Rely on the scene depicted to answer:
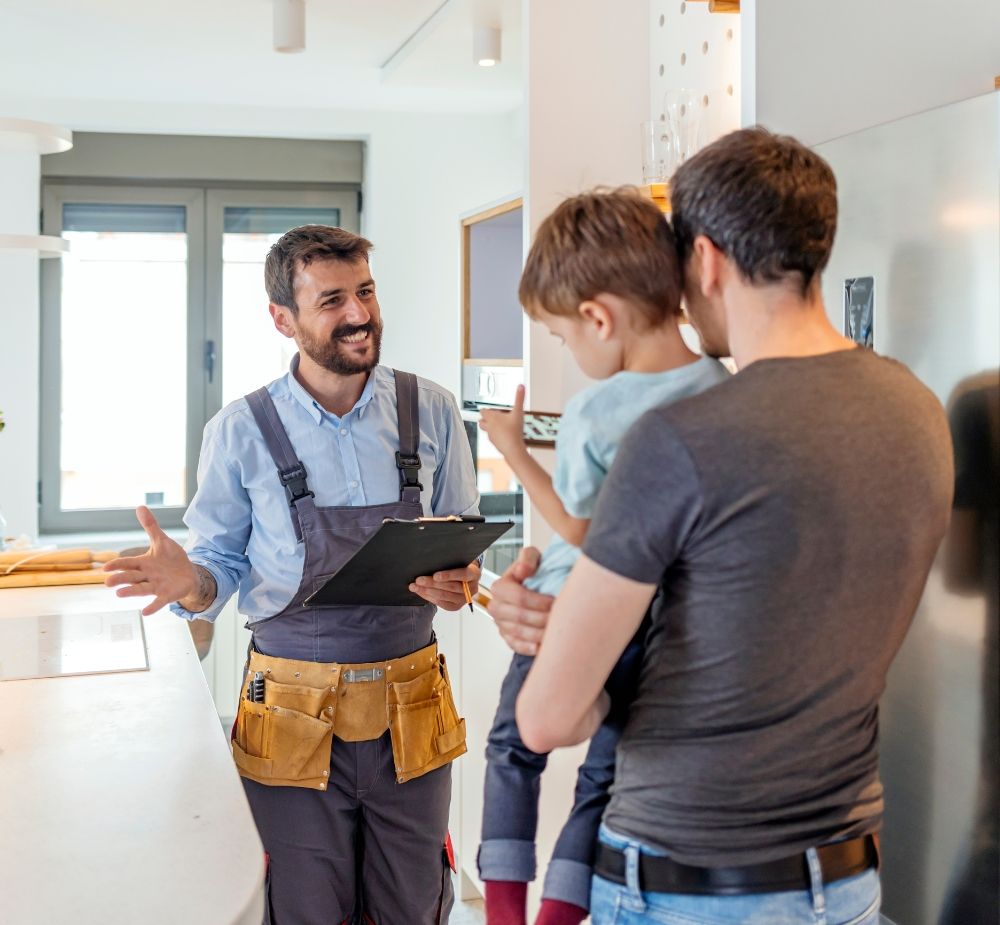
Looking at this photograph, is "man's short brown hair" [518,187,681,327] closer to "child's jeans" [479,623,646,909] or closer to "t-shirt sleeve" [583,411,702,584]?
"t-shirt sleeve" [583,411,702,584]

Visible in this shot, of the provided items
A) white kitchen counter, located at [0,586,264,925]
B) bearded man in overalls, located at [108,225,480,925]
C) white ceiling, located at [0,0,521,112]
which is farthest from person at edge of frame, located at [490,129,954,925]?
white ceiling, located at [0,0,521,112]

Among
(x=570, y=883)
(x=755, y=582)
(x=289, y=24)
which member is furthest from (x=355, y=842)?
(x=289, y=24)

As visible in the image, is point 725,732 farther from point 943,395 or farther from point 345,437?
point 345,437

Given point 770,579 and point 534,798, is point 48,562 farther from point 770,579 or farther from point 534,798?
point 770,579

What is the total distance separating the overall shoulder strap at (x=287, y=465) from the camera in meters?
2.13

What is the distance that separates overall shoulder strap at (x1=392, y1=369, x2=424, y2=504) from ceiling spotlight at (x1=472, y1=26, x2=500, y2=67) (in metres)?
1.91

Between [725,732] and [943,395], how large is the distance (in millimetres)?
579

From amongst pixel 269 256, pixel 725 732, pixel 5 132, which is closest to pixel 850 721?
pixel 725 732

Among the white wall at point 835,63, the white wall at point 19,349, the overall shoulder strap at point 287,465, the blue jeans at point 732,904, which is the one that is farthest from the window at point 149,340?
the blue jeans at point 732,904

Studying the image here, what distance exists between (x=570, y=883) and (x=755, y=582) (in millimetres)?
430

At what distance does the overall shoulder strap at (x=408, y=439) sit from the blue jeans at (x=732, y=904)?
1154mm

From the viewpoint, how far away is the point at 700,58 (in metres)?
2.55

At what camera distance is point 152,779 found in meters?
1.49

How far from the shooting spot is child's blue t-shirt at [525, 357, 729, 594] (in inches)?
44.7
